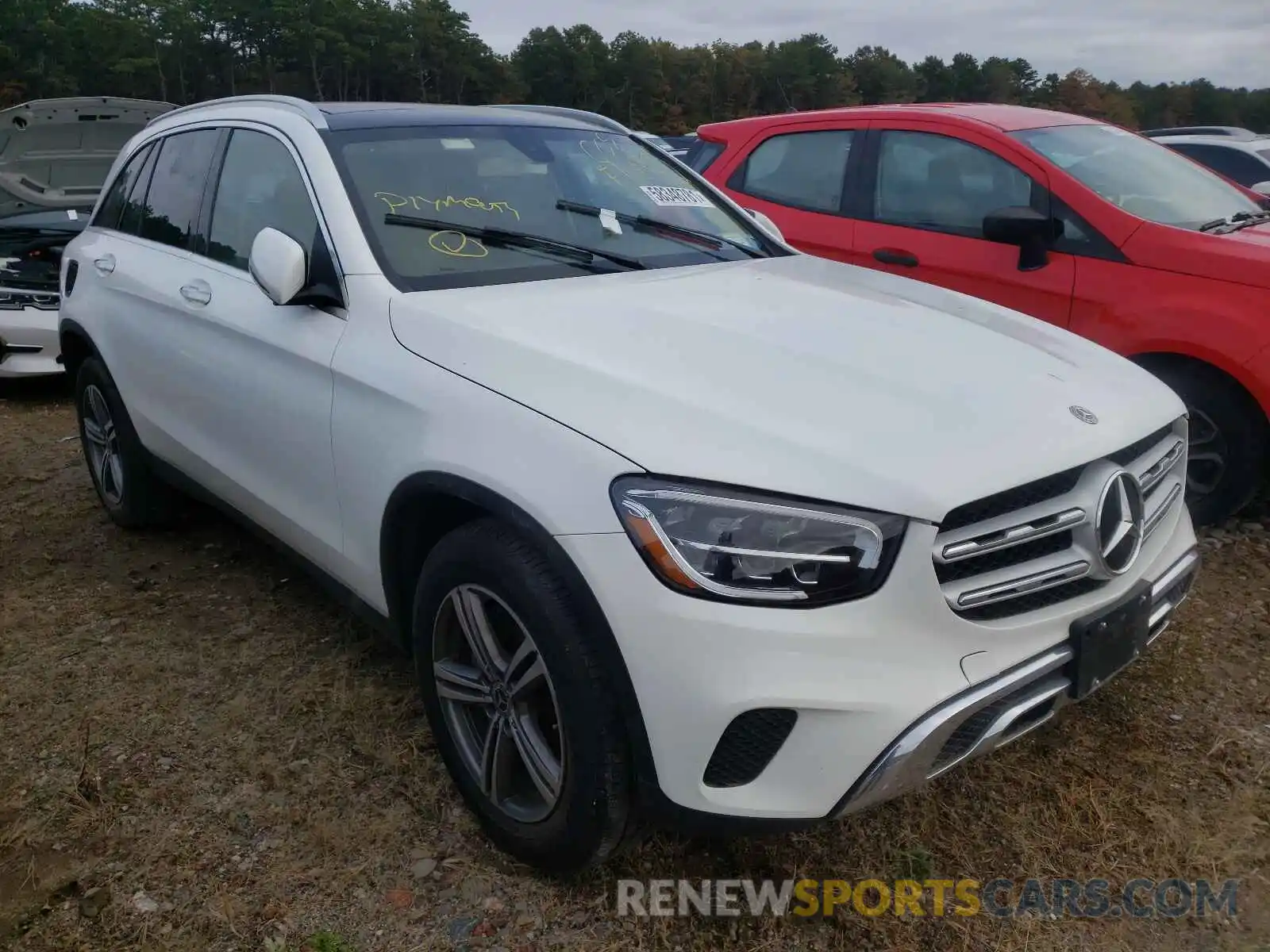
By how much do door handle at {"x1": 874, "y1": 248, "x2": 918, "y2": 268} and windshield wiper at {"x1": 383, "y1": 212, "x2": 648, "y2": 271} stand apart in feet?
7.19

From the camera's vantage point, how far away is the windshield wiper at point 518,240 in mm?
2766

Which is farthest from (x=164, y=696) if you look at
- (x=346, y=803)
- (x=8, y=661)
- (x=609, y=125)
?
(x=609, y=125)

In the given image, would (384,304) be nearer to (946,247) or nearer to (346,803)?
(346,803)

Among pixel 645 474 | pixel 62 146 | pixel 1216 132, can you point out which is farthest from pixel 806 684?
pixel 1216 132

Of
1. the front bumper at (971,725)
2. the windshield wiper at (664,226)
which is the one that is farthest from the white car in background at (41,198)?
the front bumper at (971,725)

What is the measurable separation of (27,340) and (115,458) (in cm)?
291

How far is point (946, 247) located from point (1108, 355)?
2.10 m

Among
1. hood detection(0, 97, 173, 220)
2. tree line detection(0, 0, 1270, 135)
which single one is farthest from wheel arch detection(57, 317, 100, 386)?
tree line detection(0, 0, 1270, 135)

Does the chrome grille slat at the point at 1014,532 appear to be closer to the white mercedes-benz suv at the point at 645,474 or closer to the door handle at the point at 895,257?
the white mercedes-benz suv at the point at 645,474

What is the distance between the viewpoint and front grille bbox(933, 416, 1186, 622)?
1.87m

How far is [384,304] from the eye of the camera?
2521 millimetres

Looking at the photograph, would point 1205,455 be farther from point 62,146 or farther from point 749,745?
point 62,146

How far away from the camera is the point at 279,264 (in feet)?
8.52

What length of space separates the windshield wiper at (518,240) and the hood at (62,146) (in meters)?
4.82
